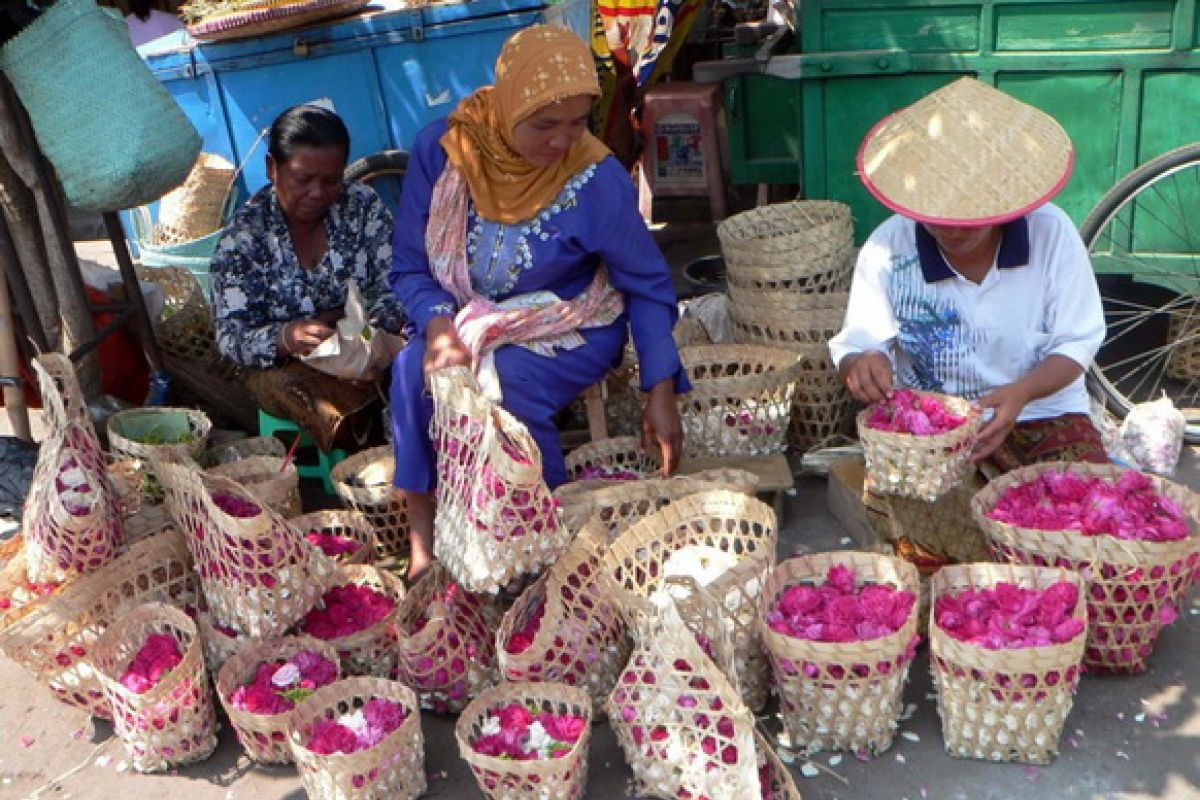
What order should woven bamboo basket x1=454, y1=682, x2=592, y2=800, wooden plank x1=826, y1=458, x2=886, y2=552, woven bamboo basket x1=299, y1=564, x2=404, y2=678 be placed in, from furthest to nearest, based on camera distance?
wooden plank x1=826, y1=458, x2=886, y2=552 → woven bamboo basket x1=299, y1=564, x2=404, y2=678 → woven bamboo basket x1=454, y1=682, x2=592, y2=800

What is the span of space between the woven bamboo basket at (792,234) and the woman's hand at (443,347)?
1270 mm

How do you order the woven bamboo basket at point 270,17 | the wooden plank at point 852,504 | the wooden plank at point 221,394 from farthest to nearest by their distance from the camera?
1. the woven bamboo basket at point 270,17
2. the wooden plank at point 221,394
3. the wooden plank at point 852,504

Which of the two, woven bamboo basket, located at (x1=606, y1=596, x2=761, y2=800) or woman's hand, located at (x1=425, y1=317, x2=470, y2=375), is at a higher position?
woman's hand, located at (x1=425, y1=317, x2=470, y2=375)

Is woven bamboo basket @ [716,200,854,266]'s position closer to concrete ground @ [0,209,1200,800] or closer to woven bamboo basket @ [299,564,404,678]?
concrete ground @ [0,209,1200,800]

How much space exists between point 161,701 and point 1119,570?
2.16m

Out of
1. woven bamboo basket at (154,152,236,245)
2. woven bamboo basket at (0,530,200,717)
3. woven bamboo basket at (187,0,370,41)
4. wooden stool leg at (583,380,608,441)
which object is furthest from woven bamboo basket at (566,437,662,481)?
woven bamboo basket at (154,152,236,245)

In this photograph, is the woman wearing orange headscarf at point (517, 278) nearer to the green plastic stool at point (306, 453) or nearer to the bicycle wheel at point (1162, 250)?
the green plastic stool at point (306, 453)

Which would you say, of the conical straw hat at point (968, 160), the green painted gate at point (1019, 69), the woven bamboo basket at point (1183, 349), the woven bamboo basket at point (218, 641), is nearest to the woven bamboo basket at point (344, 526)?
the woven bamboo basket at point (218, 641)

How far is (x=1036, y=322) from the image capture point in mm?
3111

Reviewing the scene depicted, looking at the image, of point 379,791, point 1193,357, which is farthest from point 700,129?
point 379,791

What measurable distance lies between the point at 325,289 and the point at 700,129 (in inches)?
98.7

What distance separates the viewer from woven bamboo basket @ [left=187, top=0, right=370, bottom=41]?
4.66 metres

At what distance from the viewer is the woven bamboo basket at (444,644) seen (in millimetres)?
2783

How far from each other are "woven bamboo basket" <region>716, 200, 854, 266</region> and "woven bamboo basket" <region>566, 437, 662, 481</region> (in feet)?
2.88
